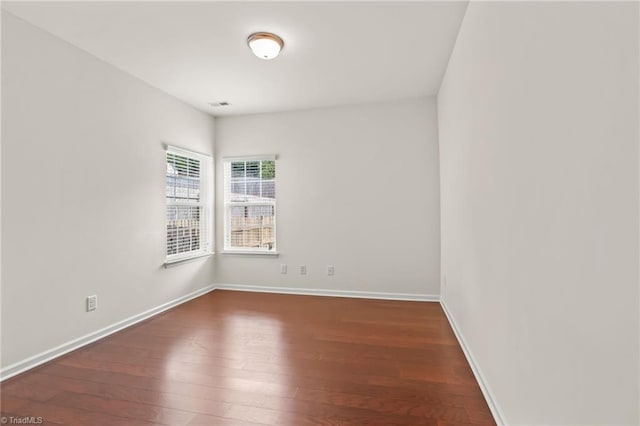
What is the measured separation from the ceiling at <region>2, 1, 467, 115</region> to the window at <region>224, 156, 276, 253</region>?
1101 millimetres

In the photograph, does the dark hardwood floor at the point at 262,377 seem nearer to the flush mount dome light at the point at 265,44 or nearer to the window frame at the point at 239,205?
the window frame at the point at 239,205

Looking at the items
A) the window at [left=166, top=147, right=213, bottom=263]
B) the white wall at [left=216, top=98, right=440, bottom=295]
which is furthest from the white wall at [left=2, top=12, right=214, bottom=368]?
the white wall at [left=216, top=98, right=440, bottom=295]

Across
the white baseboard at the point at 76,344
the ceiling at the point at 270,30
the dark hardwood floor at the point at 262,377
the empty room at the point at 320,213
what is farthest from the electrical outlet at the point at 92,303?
the ceiling at the point at 270,30

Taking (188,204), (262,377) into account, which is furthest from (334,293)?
(188,204)

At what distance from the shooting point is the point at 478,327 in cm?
202

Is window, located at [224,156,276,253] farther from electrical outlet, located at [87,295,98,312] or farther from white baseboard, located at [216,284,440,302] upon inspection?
electrical outlet, located at [87,295,98,312]

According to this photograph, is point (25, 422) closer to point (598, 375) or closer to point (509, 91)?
point (598, 375)

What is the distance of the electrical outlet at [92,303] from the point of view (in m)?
2.73

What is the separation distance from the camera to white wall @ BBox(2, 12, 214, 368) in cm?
221

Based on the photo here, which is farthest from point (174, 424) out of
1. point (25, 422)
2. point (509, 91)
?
point (509, 91)

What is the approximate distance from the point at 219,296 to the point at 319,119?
110 inches

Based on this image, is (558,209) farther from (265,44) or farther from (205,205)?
(205,205)

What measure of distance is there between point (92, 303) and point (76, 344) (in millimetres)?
341

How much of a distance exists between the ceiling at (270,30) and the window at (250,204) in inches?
43.3
